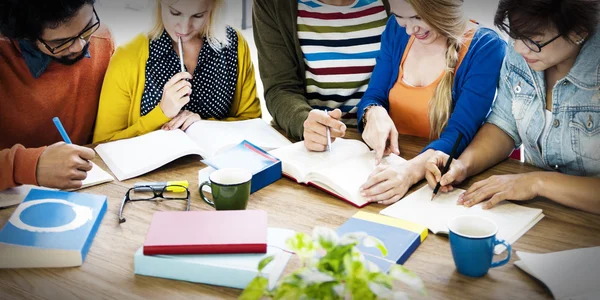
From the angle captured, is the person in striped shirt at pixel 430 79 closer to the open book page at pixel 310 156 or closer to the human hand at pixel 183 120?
the open book page at pixel 310 156

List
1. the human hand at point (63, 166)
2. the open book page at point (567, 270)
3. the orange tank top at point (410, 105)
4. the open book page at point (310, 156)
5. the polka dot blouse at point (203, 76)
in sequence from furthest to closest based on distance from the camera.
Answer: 1. the polka dot blouse at point (203, 76)
2. the orange tank top at point (410, 105)
3. the open book page at point (310, 156)
4. the human hand at point (63, 166)
5. the open book page at point (567, 270)

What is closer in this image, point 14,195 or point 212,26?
point 14,195

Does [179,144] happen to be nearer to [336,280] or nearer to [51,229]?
[51,229]

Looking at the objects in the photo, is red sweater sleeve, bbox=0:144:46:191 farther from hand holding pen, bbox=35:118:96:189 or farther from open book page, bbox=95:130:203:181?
open book page, bbox=95:130:203:181

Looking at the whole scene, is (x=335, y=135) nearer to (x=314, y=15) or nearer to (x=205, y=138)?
(x=205, y=138)

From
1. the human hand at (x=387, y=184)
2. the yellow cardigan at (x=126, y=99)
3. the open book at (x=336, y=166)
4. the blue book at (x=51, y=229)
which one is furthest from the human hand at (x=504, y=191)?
the yellow cardigan at (x=126, y=99)

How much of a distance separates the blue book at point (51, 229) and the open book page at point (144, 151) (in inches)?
7.7

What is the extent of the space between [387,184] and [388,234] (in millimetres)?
220

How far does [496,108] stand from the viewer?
162 centimetres

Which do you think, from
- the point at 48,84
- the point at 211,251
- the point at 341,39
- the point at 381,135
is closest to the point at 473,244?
the point at 211,251

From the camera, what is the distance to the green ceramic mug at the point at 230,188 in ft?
4.11

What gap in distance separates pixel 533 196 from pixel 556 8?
1.39 feet

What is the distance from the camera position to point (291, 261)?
3.67ft

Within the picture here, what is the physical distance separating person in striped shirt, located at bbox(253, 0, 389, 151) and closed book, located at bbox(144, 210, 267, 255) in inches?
31.5
